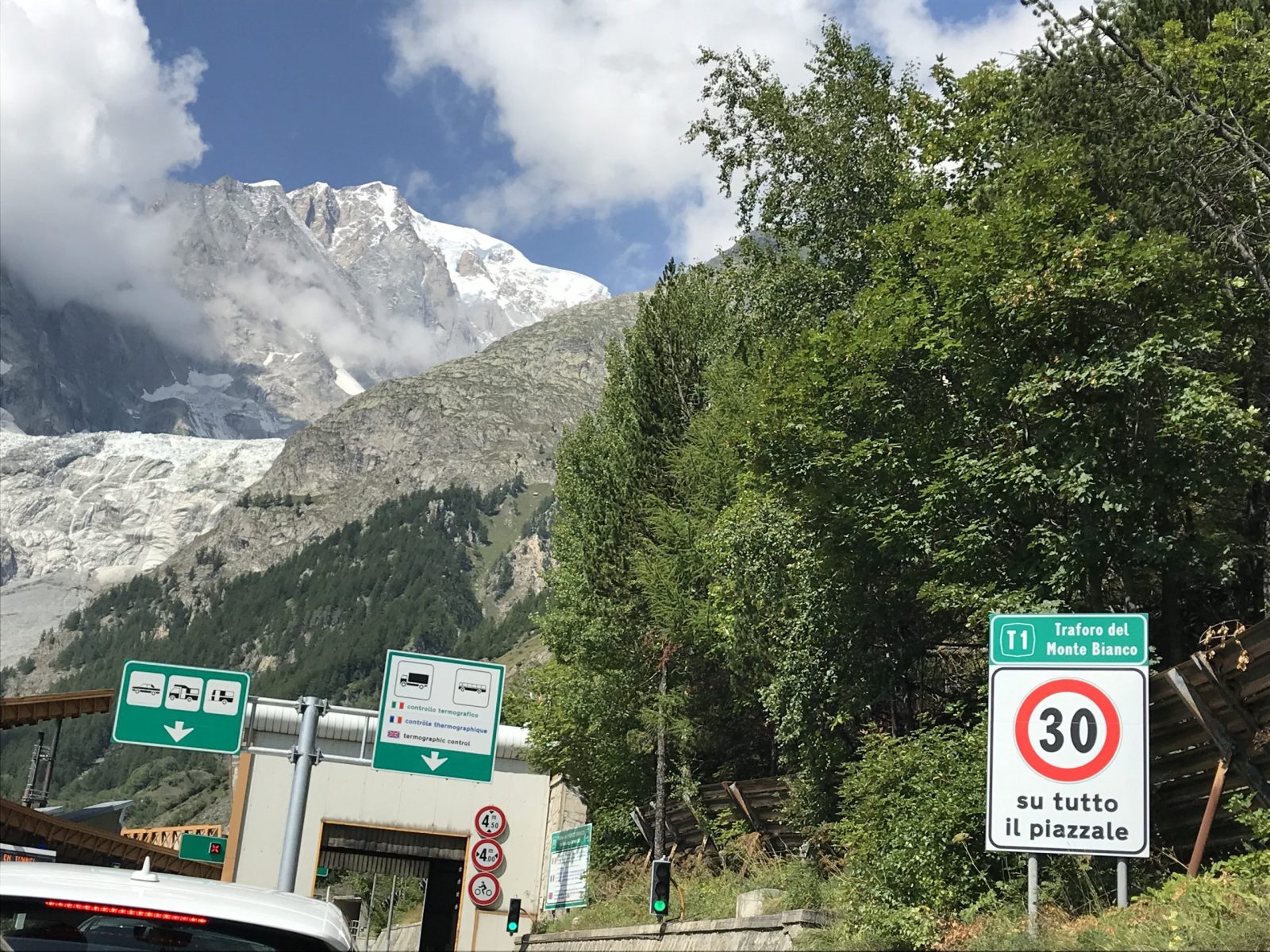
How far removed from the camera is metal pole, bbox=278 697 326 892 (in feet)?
60.4

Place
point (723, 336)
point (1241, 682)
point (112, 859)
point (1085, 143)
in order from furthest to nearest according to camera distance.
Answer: point (112, 859)
point (723, 336)
point (1085, 143)
point (1241, 682)

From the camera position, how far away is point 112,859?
37.3m

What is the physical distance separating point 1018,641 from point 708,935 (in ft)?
35.9

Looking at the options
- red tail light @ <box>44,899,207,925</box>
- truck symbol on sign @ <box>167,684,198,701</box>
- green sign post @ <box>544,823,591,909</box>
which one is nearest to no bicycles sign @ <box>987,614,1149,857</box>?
red tail light @ <box>44,899,207,925</box>

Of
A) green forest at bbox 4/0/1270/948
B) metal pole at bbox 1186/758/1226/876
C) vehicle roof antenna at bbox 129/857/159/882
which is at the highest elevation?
green forest at bbox 4/0/1270/948

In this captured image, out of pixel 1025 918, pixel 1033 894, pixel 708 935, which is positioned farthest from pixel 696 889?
pixel 1033 894

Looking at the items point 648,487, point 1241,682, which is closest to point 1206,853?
point 1241,682

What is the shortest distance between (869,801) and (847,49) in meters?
23.5

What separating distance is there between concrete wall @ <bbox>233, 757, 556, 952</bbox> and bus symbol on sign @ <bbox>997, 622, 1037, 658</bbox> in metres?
28.8

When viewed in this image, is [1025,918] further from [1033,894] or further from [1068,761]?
[1068,761]

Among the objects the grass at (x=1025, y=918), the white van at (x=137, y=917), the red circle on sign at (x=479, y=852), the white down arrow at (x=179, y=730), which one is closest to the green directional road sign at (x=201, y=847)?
the red circle on sign at (x=479, y=852)

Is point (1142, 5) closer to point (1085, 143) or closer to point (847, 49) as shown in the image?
point (1085, 143)

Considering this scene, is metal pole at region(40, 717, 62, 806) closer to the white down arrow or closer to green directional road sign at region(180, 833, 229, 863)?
the white down arrow

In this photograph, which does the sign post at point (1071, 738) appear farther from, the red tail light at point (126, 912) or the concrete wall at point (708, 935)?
the red tail light at point (126, 912)
